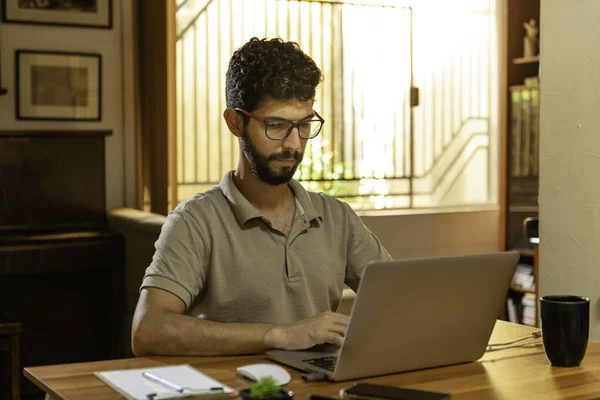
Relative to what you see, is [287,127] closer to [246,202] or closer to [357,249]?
[246,202]

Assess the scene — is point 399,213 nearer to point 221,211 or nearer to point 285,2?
point 285,2

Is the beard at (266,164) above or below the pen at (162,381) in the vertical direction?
above

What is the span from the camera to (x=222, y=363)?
5.72 feet

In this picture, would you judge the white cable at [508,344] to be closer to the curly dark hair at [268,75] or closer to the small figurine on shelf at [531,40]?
the curly dark hair at [268,75]

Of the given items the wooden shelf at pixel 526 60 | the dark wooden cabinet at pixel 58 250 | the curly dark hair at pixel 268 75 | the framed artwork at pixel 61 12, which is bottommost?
the dark wooden cabinet at pixel 58 250

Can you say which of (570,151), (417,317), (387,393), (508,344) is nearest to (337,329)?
(417,317)

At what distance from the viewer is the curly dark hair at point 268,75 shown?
2051 mm

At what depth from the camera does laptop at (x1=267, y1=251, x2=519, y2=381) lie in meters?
1.54

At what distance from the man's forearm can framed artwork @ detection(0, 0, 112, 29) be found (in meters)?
3.30

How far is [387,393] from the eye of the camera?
1.46 meters

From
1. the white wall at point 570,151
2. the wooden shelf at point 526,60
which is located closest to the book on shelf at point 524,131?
the wooden shelf at point 526,60

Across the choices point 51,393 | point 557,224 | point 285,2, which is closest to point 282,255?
point 51,393

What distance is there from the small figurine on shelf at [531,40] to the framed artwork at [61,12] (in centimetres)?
273

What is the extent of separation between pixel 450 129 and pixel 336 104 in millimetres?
951
